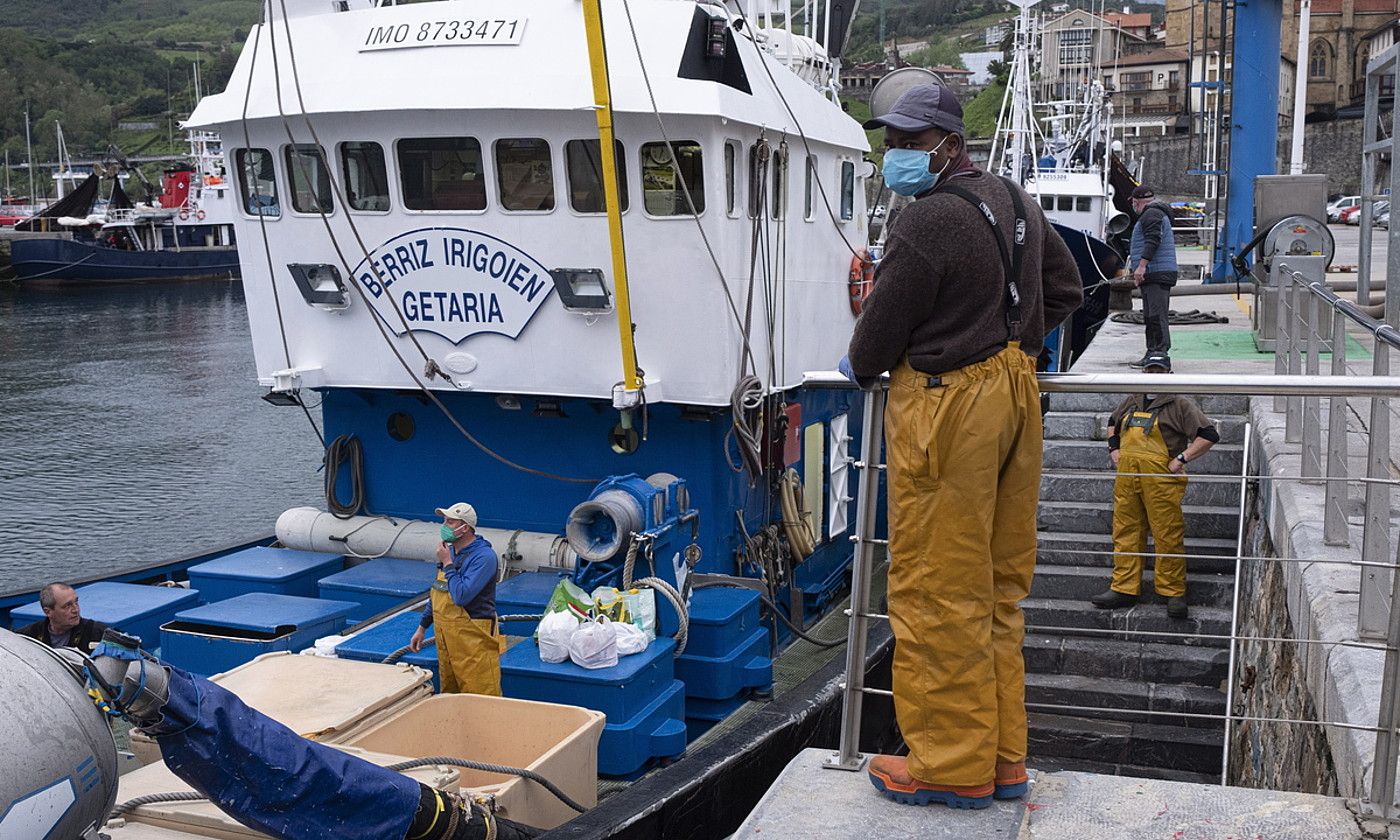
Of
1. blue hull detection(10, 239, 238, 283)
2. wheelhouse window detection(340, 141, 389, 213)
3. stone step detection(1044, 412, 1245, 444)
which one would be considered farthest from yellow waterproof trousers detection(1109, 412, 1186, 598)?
blue hull detection(10, 239, 238, 283)

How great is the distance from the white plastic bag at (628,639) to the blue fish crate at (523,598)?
0.82m

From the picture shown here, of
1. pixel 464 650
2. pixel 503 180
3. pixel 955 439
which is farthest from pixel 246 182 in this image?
pixel 955 439

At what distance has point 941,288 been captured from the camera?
327cm

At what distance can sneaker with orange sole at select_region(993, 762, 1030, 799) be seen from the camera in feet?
11.3

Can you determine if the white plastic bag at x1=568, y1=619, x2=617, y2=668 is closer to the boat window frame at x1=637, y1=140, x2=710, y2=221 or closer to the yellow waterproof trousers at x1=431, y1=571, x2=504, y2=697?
the yellow waterproof trousers at x1=431, y1=571, x2=504, y2=697

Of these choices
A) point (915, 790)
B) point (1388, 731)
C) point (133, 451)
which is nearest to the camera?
point (1388, 731)

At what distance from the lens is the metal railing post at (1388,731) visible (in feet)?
10.4

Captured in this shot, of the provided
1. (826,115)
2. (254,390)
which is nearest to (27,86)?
(254,390)

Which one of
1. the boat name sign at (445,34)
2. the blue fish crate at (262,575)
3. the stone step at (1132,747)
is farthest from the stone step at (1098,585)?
the boat name sign at (445,34)

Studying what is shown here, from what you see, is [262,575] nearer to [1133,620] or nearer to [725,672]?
[725,672]

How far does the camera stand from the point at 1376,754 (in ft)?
10.7

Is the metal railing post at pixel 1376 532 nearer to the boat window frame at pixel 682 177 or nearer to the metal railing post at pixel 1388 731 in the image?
the metal railing post at pixel 1388 731

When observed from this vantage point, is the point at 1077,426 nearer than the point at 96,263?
Yes

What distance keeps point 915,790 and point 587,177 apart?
4757 millimetres
